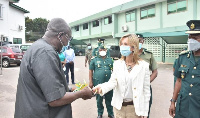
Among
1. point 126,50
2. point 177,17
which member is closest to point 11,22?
point 177,17

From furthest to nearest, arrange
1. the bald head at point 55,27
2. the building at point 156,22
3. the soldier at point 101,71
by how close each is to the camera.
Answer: the building at point 156,22
the soldier at point 101,71
the bald head at point 55,27

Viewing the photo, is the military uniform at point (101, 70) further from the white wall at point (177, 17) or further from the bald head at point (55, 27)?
the white wall at point (177, 17)

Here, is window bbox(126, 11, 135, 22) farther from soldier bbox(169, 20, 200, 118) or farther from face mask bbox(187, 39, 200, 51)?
face mask bbox(187, 39, 200, 51)

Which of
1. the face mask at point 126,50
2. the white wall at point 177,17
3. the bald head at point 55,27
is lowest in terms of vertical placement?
the face mask at point 126,50

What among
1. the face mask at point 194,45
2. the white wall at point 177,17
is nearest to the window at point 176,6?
the white wall at point 177,17

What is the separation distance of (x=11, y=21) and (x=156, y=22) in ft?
62.5

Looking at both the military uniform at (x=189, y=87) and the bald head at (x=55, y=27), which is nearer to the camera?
the bald head at (x=55, y=27)

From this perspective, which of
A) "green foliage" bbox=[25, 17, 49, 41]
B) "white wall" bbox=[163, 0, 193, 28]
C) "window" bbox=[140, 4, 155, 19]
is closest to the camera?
"white wall" bbox=[163, 0, 193, 28]

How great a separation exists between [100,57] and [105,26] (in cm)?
2518

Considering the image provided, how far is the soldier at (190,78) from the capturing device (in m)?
2.63

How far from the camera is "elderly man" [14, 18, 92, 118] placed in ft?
5.63

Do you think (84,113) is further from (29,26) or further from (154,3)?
(29,26)

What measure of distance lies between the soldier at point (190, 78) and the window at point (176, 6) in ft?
52.6

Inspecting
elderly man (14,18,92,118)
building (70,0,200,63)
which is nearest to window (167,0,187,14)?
building (70,0,200,63)
